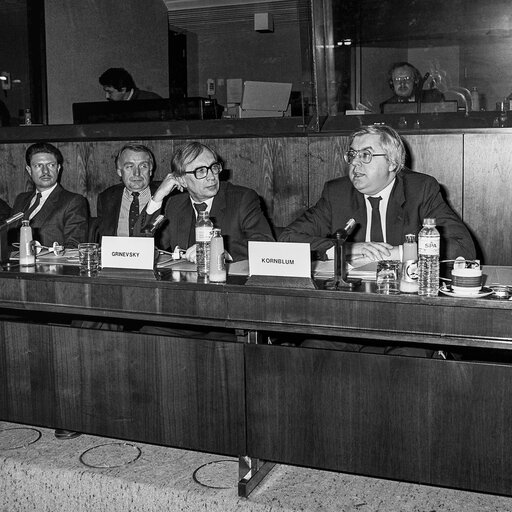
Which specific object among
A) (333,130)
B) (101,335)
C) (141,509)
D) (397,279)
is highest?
(333,130)

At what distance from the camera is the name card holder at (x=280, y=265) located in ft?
6.69

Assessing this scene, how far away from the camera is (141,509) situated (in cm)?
224

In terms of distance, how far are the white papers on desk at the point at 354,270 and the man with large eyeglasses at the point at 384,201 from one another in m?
0.26

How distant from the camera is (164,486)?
221cm

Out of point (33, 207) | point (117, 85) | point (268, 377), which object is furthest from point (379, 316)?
point (117, 85)

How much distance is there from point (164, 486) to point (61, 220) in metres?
1.86

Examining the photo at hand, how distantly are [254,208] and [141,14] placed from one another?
4.50m

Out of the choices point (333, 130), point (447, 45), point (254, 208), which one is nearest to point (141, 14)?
point (447, 45)

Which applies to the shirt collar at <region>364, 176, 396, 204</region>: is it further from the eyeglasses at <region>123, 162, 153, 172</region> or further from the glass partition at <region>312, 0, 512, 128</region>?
the glass partition at <region>312, 0, 512, 128</region>

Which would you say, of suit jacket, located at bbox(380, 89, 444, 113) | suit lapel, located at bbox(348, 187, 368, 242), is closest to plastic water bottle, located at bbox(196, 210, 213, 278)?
suit lapel, located at bbox(348, 187, 368, 242)

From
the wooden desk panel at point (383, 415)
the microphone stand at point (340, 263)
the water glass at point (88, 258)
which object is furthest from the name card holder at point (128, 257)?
the microphone stand at point (340, 263)

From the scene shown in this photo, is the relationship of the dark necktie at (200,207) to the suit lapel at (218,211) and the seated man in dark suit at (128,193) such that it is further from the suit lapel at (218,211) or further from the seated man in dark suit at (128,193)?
the seated man in dark suit at (128,193)

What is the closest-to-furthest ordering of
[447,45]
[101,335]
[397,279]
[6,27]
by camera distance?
[397,279]
[101,335]
[6,27]
[447,45]

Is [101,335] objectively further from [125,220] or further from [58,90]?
[58,90]
